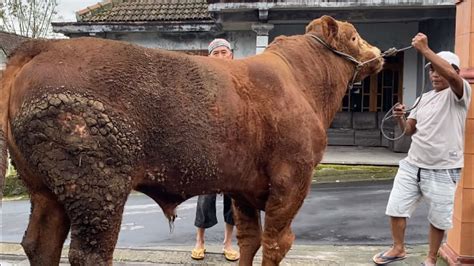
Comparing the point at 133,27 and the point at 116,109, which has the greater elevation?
the point at 133,27

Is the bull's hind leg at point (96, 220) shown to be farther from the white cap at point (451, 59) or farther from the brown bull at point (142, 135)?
the white cap at point (451, 59)

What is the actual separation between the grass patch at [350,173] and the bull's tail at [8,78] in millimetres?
9204

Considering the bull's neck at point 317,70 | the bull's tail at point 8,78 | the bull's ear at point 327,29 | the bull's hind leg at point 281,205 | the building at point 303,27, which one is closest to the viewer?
the bull's tail at point 8,78

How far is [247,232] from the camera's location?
4.08 meters

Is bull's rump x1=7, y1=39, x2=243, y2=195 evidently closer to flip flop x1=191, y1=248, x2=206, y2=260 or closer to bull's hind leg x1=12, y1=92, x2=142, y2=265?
bull's hind leg x1=12, y1=92, x2=142, y2=265

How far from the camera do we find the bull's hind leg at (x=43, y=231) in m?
3.12

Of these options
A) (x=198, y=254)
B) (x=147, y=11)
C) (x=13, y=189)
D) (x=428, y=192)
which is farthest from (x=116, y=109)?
(x=147, y=11)

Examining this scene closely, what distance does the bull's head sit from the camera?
4.01 m

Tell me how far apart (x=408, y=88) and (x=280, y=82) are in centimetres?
1315

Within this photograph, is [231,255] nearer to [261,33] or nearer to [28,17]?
[261,33]

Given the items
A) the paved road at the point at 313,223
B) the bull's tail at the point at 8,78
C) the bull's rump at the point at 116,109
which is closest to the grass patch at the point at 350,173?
the paved road at the point at 313,223

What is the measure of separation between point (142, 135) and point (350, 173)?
32.7ft

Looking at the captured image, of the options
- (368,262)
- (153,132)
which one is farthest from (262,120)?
(368,262)

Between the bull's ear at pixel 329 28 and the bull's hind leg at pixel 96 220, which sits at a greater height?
the bull's ear at pixel 329 28
